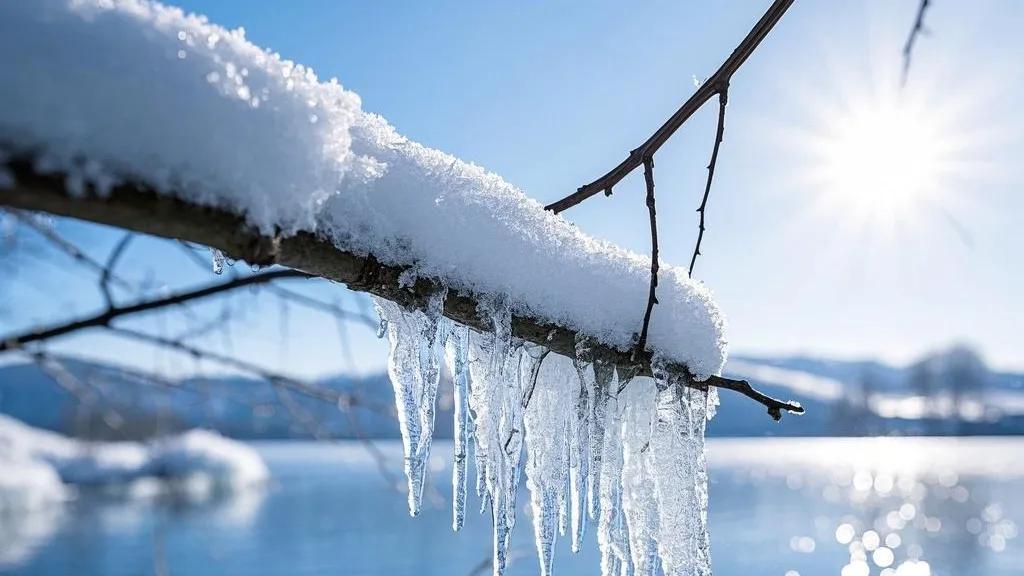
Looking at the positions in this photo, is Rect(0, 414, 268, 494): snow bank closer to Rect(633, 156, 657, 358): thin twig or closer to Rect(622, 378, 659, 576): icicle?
Rect(622, 378, 659, 576): icicle

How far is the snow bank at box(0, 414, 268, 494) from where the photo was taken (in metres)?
29.0

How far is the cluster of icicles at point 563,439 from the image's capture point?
1340mm

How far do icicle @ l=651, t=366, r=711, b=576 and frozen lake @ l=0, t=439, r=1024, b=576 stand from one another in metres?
7.96

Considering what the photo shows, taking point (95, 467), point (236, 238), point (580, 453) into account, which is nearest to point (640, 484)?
point (580, 453)

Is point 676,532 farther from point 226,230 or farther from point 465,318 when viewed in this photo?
point 226,230

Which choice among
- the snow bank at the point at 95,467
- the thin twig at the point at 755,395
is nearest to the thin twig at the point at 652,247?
the thin twig at the point at 755,395

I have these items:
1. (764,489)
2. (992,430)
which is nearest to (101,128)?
(764,489)

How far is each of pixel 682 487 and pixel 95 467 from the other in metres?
38.4

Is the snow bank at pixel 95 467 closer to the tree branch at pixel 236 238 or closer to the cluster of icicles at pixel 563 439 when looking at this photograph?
the cluster of icicles at pixel 563 439

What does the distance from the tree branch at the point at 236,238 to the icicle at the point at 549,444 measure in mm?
222

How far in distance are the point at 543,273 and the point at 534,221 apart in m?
0.09

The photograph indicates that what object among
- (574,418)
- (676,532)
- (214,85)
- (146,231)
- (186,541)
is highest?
(214,85)

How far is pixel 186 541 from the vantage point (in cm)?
2158

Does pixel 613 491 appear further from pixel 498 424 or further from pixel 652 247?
pixel 652 247
